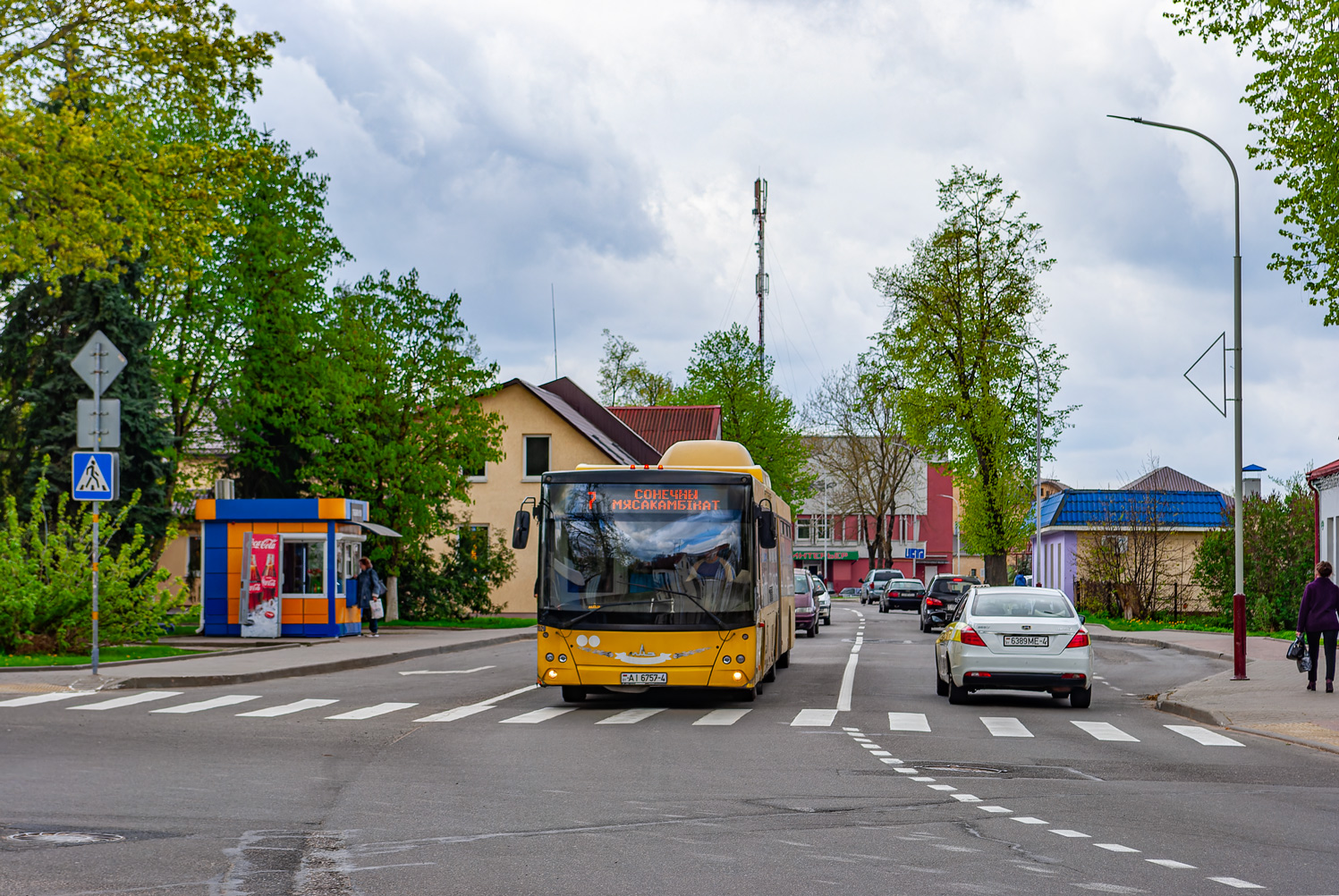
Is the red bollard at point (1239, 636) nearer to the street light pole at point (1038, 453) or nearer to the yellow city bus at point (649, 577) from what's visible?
the yellow city bus at point (649, 577)

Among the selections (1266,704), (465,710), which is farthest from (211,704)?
(1266,704)

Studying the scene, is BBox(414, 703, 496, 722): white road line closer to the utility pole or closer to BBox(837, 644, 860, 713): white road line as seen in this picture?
BBox(837, 644, 860, 713): white road line

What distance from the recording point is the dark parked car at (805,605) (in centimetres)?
3922

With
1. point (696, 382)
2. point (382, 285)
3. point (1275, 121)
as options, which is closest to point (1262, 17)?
point (1275, 121)

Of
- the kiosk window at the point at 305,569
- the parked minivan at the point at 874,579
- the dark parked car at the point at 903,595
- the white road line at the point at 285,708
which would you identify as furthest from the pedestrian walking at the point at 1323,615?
the parked minivan at the point at 874,579

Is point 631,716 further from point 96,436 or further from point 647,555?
point 96,436

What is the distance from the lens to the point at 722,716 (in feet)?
54.5

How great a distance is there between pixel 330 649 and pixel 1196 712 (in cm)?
1696

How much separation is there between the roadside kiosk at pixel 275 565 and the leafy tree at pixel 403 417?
17.7ft

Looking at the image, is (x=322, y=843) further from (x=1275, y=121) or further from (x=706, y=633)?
(x=1275, y=121)

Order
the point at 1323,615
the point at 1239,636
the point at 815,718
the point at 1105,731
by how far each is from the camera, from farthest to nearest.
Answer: the point at 1239,636
the point at 1323,615
the point at 815,718
the point at 1105,731

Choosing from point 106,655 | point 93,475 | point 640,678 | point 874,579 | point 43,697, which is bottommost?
point 874,579

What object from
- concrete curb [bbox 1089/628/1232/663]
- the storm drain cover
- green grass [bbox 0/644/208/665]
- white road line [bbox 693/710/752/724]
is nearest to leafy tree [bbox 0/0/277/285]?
green grass [bbox 0/644/208/665]

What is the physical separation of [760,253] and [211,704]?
2667 inches
